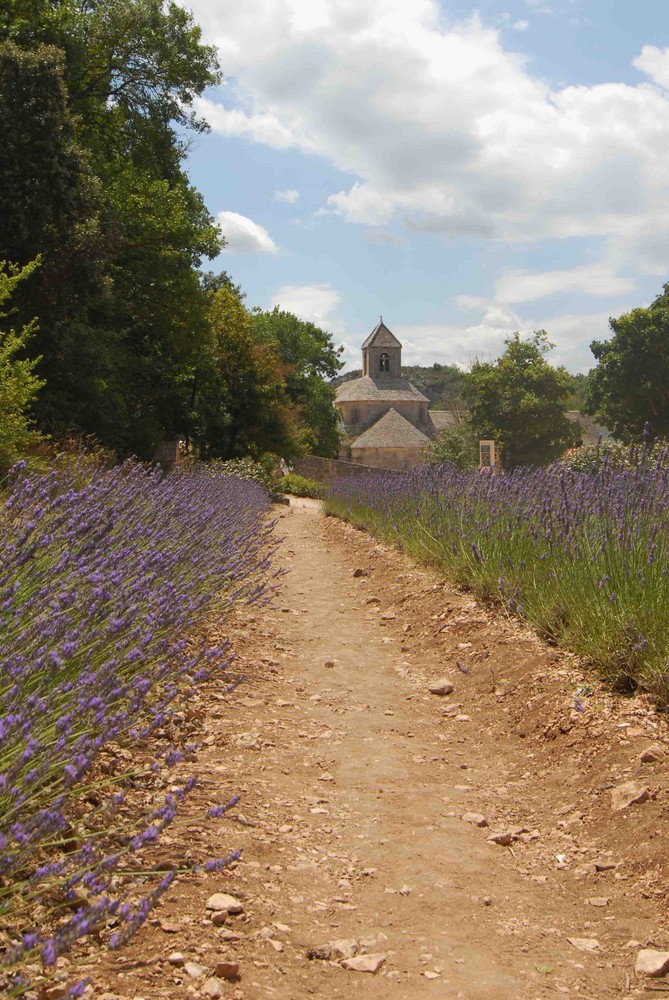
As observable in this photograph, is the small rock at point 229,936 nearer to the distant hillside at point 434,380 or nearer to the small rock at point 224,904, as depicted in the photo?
the small rock at point 224,904

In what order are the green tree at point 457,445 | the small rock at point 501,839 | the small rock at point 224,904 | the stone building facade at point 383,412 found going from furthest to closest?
the stone building facade at point 383,412 → the green tree at point 457,445 → the small rock at point 501,839 → the small rock at point 224,904

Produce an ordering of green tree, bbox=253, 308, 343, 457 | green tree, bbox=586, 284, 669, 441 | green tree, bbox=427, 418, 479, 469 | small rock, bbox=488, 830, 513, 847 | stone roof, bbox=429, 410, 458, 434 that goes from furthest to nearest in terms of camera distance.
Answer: stone roof, bbox=429, 410, 458, 434 < green tree, bbox=253, 308, 343, 457 < green tree, bbox=427, 418, 479, 469 < green tree, bbox=586, 284, 669, 441 < small rock, bbox=488, 830, 513, 847

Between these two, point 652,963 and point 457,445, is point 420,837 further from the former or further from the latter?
point 457,445

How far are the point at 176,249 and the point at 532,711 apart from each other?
1662cm

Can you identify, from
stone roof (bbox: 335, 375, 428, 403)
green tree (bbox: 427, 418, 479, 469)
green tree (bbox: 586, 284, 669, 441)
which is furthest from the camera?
stone roof (bbox: 335, 375, 428, 403)

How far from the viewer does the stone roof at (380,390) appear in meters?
66.2

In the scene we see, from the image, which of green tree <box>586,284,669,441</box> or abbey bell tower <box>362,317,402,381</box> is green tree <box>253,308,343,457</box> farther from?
abbey bell tower <box>362,317,402,381</box>

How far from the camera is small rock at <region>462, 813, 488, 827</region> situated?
309 cm

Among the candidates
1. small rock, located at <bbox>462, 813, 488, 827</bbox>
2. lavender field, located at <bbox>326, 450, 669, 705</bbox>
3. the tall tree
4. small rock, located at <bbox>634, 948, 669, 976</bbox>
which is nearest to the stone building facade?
the tall tree

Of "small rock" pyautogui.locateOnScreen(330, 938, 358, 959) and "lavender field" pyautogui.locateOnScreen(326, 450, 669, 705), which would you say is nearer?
"small rock" pyautogui.locateOnScreen(330, 938, 358, 959)

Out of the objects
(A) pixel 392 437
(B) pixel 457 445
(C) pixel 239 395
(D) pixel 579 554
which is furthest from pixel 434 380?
(D) pixel 579 554

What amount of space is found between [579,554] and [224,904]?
305cm

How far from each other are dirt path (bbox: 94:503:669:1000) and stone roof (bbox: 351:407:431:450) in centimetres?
5079

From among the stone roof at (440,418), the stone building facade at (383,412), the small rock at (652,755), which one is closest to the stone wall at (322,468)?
the stone building facade at (383,412)
